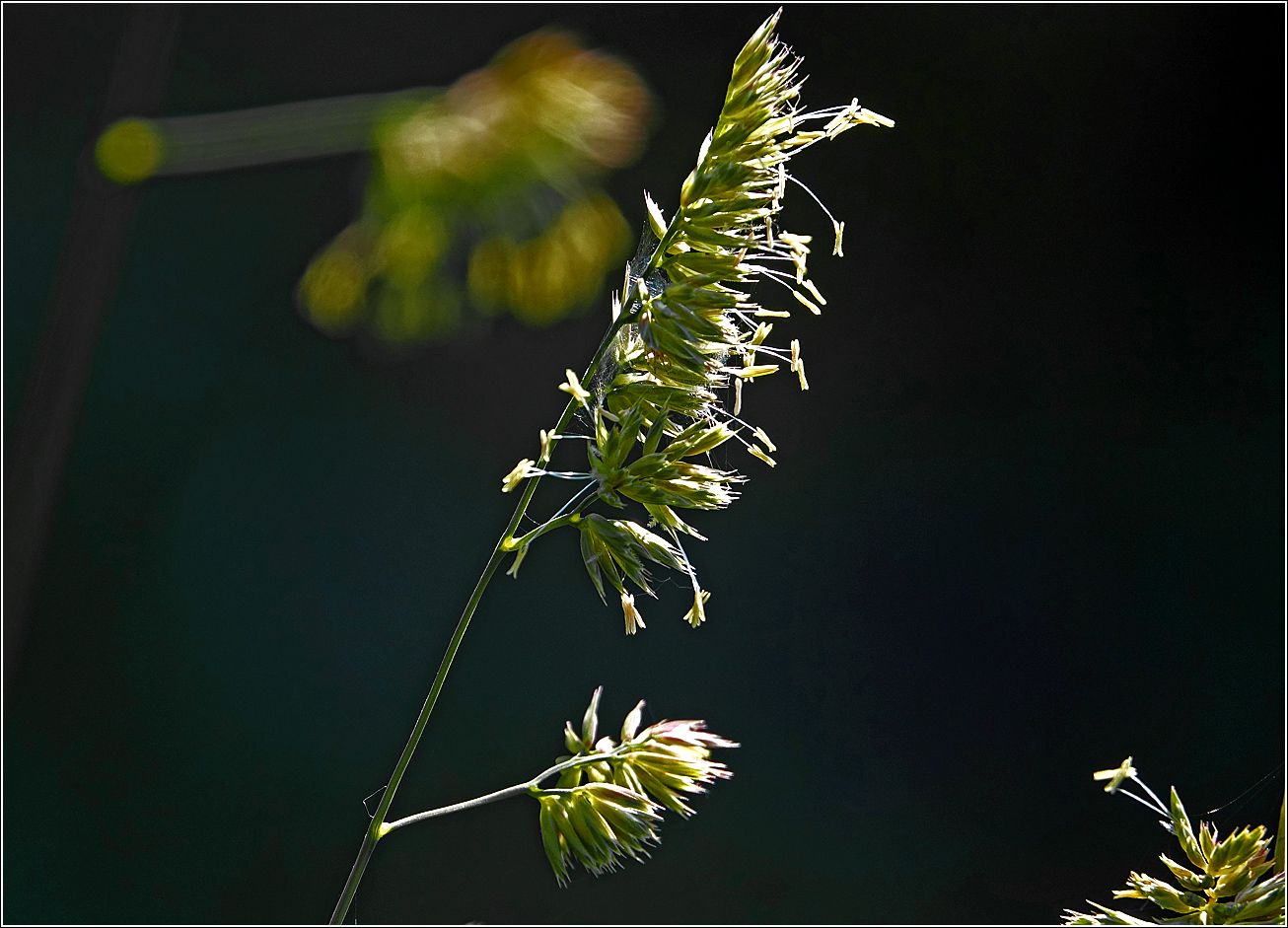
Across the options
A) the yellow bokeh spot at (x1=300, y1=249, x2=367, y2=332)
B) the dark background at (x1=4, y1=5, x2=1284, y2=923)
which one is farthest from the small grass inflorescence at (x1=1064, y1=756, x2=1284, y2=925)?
the dark background at (x1=4, y1=5, x2=1284, y2=923)

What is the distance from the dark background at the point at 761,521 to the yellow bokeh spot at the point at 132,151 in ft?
2.84

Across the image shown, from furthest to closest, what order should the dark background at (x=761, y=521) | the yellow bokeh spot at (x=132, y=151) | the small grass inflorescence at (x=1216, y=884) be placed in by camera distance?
the dark background at (x=761, y=521) → the yellow bokeh spot at (x=132, y=151) → the small grass inflorescence at (x=1216, y=884)

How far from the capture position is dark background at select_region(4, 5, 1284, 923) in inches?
65.0

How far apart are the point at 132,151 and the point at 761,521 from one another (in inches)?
50.6

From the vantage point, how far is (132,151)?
81 cm

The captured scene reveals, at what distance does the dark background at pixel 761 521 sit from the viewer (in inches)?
65.0

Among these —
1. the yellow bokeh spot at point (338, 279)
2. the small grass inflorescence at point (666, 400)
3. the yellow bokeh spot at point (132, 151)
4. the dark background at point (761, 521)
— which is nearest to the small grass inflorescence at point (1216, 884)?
the small grass inflorescence at point (666, 400)

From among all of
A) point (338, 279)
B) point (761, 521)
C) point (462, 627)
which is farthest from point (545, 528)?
point (761, 521)

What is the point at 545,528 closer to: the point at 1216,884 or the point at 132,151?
the point at 1216,884

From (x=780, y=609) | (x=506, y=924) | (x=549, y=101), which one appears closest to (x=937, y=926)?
(x=780, y=609)

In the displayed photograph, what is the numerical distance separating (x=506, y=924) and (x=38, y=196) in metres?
1.48

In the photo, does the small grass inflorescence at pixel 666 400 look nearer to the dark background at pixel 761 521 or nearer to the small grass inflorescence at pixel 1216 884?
the small grass inflorescence at pixel 1216 884

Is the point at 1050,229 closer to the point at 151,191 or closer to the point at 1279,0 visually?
the point at 1279,0

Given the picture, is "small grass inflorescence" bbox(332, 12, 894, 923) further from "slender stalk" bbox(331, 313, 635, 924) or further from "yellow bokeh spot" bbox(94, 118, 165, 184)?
"yellow bokeh spot" bbox(94, 118, 165, 184)
